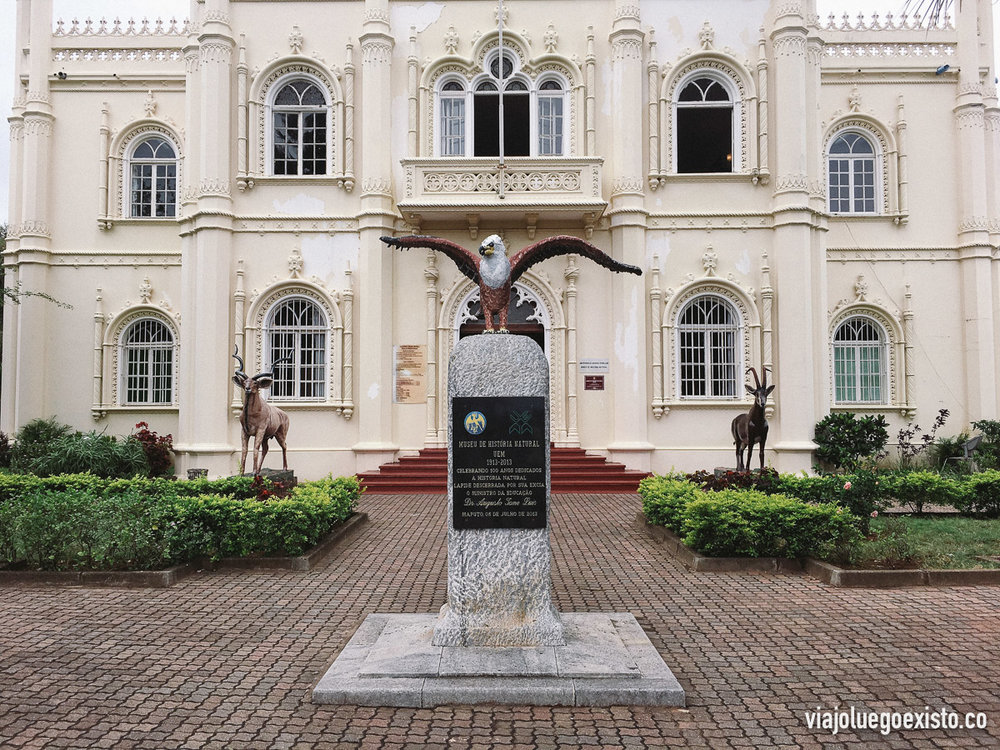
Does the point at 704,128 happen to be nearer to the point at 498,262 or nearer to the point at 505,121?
the point at 505,121

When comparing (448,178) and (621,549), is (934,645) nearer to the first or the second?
(621,549)

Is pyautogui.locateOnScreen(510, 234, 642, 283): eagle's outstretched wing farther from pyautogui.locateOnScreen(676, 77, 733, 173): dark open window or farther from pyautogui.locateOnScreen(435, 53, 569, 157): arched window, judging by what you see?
pyautogui.locateOnScreen(676, 77, 733, 173): dark open window

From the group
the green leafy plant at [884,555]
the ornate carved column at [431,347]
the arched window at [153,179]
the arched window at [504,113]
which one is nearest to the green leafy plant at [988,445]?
the green leafy plant at [884,555]

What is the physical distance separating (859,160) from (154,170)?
17852 mm

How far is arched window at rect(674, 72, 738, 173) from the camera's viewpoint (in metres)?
16.8

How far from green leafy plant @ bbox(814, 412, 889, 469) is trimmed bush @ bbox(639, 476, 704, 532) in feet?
21.3

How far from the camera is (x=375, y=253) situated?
16297mm

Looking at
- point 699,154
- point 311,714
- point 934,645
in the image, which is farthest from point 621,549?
point 699,154

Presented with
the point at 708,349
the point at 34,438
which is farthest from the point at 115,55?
the point at 708,349

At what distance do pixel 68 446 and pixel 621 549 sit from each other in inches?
471

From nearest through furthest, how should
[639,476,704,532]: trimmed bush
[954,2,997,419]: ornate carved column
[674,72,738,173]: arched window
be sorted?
[639,476,704,532]: trimmed bush, [674,72,738,173]: arched window, [954,2,997,419]: ornate carved column

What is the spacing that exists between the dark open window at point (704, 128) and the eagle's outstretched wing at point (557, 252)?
11.8 metres

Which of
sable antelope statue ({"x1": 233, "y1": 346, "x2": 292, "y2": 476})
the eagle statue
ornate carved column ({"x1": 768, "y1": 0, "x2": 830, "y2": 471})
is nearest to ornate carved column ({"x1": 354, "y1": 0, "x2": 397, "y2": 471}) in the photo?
sable antelope statue ({"x1": 233, "y1": 346, "x2": 292, "y2": 476})

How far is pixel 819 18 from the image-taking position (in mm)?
17781
